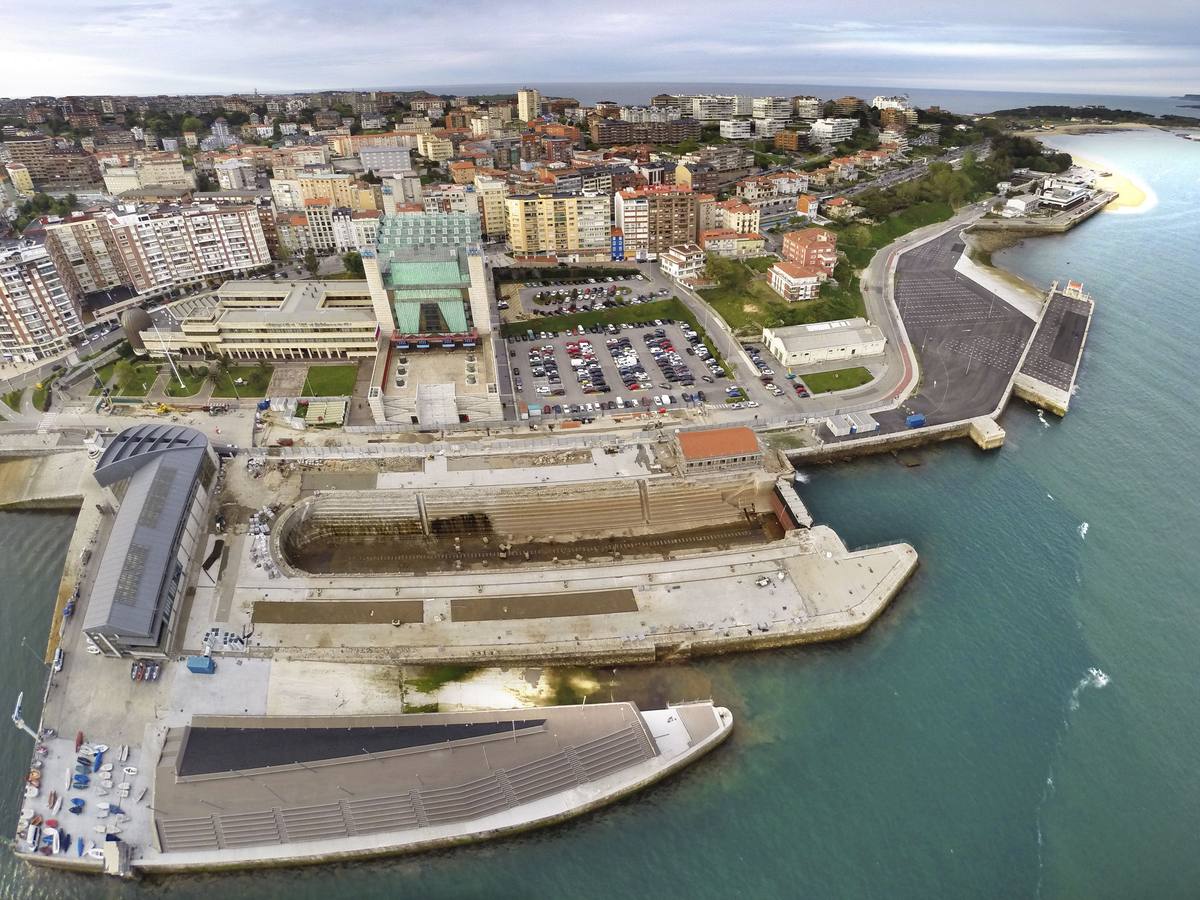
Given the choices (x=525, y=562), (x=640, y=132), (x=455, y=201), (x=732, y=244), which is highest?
(x=640, y=132)

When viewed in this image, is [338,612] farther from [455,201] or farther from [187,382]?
[455,201]

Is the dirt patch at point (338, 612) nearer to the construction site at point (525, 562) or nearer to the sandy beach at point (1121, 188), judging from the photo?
the construction site at point (525, 562)

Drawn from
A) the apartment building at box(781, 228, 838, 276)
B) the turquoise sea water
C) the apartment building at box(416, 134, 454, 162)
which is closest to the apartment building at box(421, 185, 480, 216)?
the apartment building at box(781, 228, 838, 276)

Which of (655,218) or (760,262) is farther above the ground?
(655,218)

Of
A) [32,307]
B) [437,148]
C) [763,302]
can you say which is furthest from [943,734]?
[437,148]

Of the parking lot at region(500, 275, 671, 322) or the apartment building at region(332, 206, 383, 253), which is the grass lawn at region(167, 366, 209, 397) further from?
the apartment building at region(332, 206, 383, 253)

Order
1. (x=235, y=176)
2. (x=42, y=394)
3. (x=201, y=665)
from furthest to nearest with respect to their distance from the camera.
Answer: (x=235, y=176)
(x=42, y=394)
(x=201, y=665)
